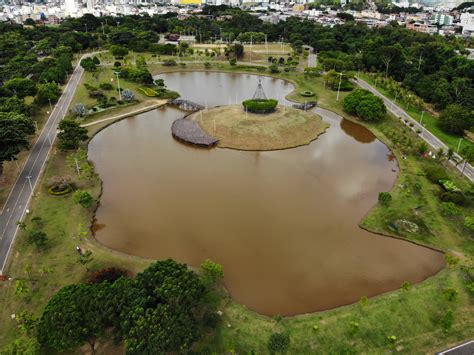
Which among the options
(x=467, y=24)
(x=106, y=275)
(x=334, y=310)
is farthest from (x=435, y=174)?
(x=467, y=24)

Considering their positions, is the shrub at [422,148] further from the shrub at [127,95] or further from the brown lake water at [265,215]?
the shrub at [127,95]

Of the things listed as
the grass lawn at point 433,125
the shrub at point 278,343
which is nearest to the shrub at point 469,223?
the grass lawn at point 433,125

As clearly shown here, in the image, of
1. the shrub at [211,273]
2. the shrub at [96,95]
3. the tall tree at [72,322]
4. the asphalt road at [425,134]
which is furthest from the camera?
the shrub at [96,95]

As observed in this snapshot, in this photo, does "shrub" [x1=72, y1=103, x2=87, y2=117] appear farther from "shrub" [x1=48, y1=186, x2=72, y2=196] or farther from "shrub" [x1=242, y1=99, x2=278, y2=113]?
"shrub" [x1=242, y1=99, x2=278, y2=113]

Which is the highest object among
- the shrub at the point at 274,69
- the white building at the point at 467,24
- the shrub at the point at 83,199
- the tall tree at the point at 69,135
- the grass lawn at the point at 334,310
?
the white building at the point at 467,24

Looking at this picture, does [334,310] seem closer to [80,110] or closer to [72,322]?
[72,322]

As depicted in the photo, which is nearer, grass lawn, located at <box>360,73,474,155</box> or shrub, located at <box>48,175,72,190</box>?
shrub, located at <box>48,175,72,190</box>

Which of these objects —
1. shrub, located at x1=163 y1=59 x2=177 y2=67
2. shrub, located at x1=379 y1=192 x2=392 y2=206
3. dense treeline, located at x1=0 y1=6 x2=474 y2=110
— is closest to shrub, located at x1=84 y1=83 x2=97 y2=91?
dense treeline, located at x1=0 y1=6 x2=474 y2=110
